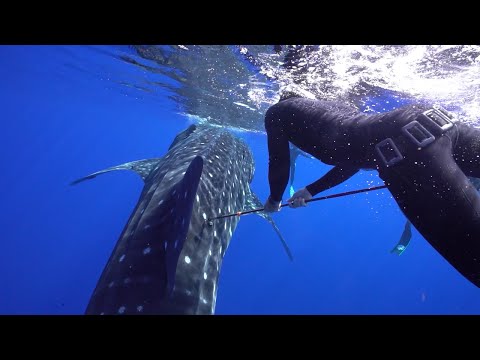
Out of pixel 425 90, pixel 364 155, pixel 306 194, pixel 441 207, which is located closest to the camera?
pixel 441 207

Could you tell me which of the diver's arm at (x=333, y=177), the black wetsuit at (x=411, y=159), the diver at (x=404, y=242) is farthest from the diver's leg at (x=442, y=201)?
the diver at (x=404, y=242)

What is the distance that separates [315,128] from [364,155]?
0.65 metres

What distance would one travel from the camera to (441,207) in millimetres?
2527

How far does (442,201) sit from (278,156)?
1993 mm

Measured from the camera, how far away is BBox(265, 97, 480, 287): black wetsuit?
247cm

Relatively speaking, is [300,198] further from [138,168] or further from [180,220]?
[138,168]

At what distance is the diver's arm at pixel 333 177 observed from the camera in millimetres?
4152

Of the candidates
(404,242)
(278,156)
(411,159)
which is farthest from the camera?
(404,242)

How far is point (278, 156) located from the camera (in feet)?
13.4

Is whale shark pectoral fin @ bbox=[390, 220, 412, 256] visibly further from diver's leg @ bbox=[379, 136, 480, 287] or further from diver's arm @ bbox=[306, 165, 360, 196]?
diver's leg @ bbox=[379, 136, 480, 287]

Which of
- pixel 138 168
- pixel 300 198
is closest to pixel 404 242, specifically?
pixel 300 198

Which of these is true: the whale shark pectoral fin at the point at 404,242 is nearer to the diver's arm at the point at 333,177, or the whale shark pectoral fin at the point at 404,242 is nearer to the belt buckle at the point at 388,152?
the diver's arm at the point at 333,177
